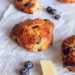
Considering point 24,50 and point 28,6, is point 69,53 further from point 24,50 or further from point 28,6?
point 28,6

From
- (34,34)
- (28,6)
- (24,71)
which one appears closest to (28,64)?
(24,71)

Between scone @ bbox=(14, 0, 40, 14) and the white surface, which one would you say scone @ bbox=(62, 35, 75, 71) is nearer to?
the white surface

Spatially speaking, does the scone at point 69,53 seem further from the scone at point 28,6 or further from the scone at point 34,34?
the scone at point 28,6

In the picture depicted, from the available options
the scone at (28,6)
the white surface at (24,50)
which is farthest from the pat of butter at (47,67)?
the scone at (28,6)

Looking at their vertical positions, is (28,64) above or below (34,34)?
below

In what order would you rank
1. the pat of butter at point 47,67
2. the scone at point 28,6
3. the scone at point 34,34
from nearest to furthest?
the pat of butter at point 47,67
the scone at point 34,34
the scone at point 28,6

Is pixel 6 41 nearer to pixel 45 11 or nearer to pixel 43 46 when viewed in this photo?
pixel 43 46
